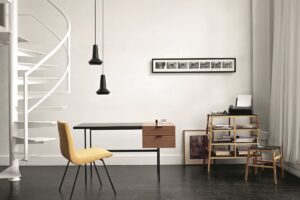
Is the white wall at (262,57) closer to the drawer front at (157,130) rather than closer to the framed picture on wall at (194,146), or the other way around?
the framed picture on wall at (194,146)

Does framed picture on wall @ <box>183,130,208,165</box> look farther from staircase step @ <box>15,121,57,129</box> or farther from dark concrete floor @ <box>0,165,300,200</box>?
staircase step @ <box>15,121,57,129</box>

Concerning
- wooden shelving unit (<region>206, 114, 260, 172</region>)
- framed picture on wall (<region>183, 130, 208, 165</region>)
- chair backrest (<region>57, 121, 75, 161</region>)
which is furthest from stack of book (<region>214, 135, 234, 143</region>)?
chair backrest (<region>57, 121, 75, 161</region>)

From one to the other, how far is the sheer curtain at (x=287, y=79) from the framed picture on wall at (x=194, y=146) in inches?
46.9

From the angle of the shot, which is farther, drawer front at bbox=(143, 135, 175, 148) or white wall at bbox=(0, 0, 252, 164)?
white wall at bbox=(0, 0, 252, 164)

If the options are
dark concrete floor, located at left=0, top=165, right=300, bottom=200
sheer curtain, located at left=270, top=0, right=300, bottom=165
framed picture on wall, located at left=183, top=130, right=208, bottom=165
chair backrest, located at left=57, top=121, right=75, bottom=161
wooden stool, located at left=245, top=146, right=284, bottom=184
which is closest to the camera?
chair backrest, located at left=57, top=121, right=75, bottom=161

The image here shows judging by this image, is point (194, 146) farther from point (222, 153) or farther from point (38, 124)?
point (38, 124)

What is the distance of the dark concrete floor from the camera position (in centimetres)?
468

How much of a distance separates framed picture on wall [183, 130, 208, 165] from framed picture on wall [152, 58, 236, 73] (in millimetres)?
1077

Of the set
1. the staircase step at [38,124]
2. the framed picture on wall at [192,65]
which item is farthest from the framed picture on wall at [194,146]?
the staircase step at [38,124]

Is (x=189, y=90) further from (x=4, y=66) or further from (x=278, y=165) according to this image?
(x=4, y=66)

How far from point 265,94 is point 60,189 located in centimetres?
384

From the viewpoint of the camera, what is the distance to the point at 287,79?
5770 mm

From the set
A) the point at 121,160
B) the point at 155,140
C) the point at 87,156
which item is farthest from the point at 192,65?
the point at 87,156

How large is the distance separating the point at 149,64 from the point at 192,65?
0.75 m
